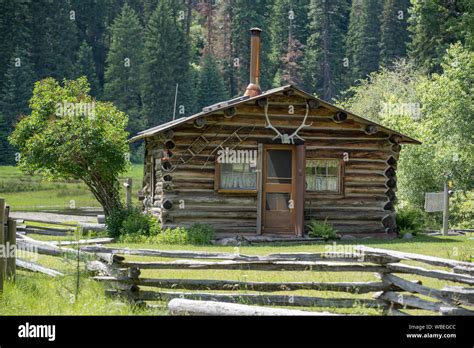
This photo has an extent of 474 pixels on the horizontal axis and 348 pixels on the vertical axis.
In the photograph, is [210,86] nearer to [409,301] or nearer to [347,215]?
[347,215]

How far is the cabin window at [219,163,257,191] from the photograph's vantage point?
72.8ft

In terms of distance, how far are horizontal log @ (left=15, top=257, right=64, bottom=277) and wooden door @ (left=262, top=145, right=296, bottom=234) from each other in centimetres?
929

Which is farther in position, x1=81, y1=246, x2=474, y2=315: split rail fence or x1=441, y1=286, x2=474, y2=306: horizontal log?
x1=81, y1=246, x2=474, y2=315: split rail fence

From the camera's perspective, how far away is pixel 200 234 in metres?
21.1

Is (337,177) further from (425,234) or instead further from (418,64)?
(418,64)

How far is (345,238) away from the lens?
22.8m

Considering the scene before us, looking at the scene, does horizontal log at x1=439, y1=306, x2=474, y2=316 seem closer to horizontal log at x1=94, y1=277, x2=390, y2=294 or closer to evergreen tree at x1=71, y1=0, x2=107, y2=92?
horizontal log at x1=94, y1=277, x2=390, y2=294

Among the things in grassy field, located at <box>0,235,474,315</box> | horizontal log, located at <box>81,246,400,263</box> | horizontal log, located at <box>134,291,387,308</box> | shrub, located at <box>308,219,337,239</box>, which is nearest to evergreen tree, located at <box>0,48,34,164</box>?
shrub, located at <box>308,219,337,239</box>

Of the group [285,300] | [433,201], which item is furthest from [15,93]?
[285,300]

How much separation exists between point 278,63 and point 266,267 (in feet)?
251

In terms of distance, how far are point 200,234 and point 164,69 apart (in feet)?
198
